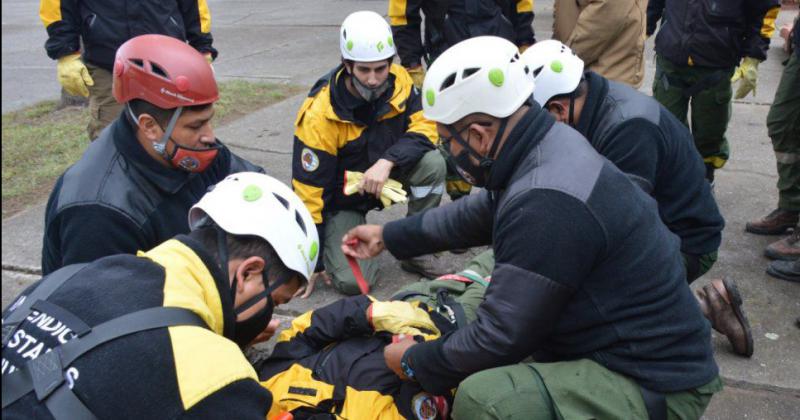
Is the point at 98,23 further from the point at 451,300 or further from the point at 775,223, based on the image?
the point at 775,223

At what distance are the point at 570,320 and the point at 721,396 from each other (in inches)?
50.4

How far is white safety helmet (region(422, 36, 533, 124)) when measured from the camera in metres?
2.45

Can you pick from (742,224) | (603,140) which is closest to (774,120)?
(742,224)

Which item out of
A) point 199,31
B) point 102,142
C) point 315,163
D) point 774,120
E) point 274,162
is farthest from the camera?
point 274,162

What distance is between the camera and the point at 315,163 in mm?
4254

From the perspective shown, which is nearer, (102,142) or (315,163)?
(102,142)

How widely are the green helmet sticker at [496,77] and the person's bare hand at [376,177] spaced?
1803 mm

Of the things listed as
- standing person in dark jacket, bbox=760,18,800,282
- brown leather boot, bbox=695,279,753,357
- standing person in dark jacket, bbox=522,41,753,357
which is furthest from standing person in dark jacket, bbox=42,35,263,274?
standing person in dark jacket, bbox=760,18,800,282

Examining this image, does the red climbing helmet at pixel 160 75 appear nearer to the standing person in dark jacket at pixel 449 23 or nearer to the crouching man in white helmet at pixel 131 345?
the crouching man in white helmet at pixel 131 345

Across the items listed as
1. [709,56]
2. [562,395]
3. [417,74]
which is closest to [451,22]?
[417,74]

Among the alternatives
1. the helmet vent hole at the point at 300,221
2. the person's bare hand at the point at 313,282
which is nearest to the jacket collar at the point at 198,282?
the helmet vent hole at the point at 300,221

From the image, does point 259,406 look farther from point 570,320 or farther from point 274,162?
point 274,162

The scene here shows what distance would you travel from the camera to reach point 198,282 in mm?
1818

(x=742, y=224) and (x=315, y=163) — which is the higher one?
(x=315, y=163)
